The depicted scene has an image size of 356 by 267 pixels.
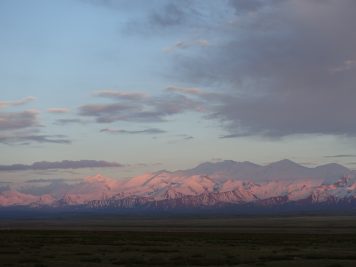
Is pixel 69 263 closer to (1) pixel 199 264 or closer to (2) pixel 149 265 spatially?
(2) pixel 149 265

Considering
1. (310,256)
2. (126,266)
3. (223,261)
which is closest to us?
(126,266)

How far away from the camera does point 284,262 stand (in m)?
43.8

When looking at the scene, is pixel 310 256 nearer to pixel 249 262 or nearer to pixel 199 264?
pixel 249 262

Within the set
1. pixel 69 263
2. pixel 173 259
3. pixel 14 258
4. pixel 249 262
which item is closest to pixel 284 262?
pixel 249 262

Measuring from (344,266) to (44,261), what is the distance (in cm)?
2095

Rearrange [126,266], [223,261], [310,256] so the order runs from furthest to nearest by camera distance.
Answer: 1. [310,256]
2. [223,261]
3. [126,266]

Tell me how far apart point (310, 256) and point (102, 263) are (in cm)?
1819

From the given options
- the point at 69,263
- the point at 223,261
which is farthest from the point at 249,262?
the point at 69,263

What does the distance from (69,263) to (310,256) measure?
20.5 metres

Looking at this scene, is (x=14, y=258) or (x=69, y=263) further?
(x=14, y=258)

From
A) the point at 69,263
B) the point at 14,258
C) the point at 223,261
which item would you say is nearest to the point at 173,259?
the point at 223,261

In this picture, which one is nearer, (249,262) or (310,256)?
(249,262)

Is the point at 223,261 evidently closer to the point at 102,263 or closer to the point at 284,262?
the point at 284,262

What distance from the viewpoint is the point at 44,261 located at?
41469 millimetres
